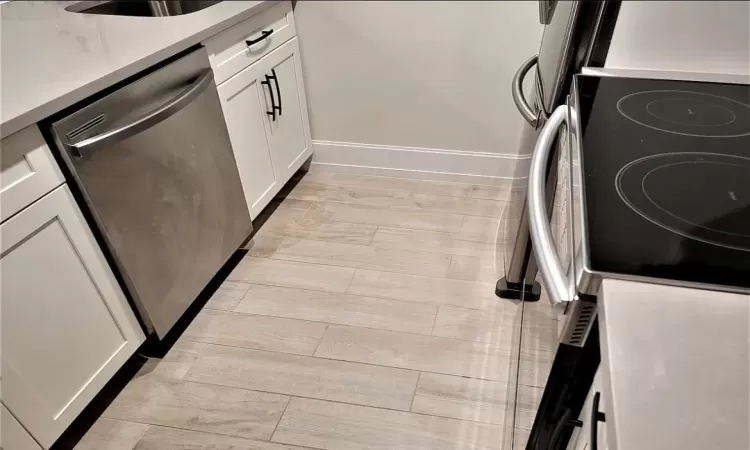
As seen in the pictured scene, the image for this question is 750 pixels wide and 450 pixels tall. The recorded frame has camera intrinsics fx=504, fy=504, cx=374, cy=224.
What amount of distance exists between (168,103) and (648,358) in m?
1.40

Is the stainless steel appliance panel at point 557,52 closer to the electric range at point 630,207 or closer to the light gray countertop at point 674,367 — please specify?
the electric range at point 630,207

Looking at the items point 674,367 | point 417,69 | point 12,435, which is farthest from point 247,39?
point 674,367

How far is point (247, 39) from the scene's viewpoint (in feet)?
6.18

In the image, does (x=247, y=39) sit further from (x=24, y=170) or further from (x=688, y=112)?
(x=688, y=112)

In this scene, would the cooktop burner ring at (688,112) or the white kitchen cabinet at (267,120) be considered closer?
the cooktop burner ring at (688,112)

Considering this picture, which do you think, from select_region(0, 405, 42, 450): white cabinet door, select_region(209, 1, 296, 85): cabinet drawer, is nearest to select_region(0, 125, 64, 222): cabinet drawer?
select_region(0, 405, 42, 450): white cabinet door

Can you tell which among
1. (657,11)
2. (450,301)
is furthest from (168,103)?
(657,11)

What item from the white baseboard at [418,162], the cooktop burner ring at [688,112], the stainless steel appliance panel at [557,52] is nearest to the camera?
the cooktop burner ring at [688,112]

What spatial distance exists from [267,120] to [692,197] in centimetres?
170

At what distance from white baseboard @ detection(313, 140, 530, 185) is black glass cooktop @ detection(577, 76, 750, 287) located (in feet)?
4.38

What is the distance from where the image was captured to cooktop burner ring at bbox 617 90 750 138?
859 millimetres

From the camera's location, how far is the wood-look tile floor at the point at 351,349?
142cm

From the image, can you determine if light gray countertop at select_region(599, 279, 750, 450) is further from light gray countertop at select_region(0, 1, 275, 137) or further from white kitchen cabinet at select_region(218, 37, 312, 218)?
white kitchen cabinet at select_region(218, 37, 312, 218)

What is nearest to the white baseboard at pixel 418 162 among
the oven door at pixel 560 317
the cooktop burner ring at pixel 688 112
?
the cooktop burner ring at pixel 688 112
